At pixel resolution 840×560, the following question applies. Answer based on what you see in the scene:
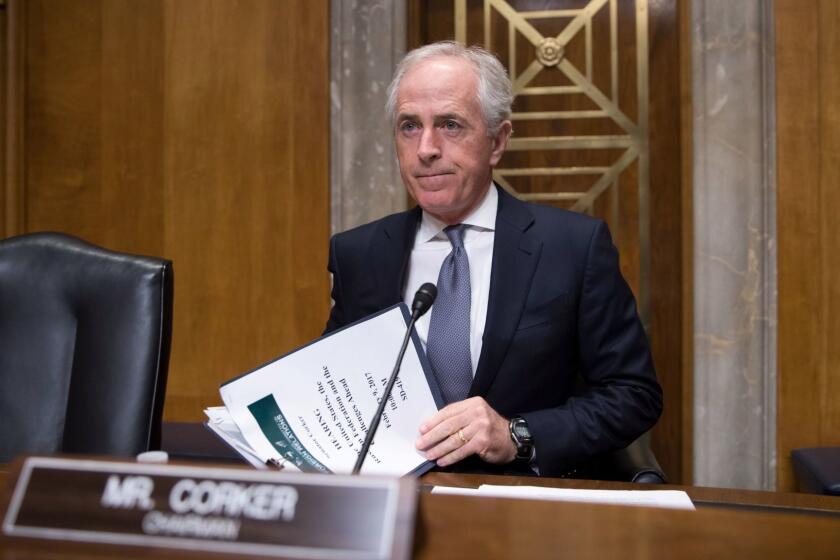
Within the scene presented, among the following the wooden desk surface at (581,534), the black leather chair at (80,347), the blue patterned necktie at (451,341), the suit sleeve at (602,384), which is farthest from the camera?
the blue patterned necktie at (451,341)

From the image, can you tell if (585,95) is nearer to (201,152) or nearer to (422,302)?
(201,152)

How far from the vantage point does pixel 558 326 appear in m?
1.82

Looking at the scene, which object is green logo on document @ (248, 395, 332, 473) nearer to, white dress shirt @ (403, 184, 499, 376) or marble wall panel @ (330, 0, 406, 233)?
white dress shirt @ (403, 184, 499, 376)

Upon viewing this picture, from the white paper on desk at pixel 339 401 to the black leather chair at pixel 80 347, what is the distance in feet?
0.91

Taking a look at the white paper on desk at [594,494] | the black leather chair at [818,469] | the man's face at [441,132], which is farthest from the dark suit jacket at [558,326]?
the black leather chair at [818,469]

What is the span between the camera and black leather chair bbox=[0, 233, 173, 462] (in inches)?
59.1

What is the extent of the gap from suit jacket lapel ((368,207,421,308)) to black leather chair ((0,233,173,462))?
1.72 feet

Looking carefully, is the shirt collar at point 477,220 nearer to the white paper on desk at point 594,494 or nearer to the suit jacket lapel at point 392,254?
the suit jacket lapel at point 392,254

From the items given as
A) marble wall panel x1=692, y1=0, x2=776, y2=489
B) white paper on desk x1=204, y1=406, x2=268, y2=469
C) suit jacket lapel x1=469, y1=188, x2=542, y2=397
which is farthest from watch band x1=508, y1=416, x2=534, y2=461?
marble wall panel x1=692, y1=0, x2=776, y2=489

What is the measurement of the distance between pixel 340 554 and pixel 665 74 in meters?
2.79

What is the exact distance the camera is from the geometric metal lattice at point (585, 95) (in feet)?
10.2

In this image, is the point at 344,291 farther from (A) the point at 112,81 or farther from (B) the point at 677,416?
(A) the point at 112,81

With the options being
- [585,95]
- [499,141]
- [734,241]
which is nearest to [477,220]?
[499,141]

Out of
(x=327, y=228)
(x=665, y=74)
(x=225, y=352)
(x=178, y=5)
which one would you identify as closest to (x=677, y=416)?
(x=665, y=74)
